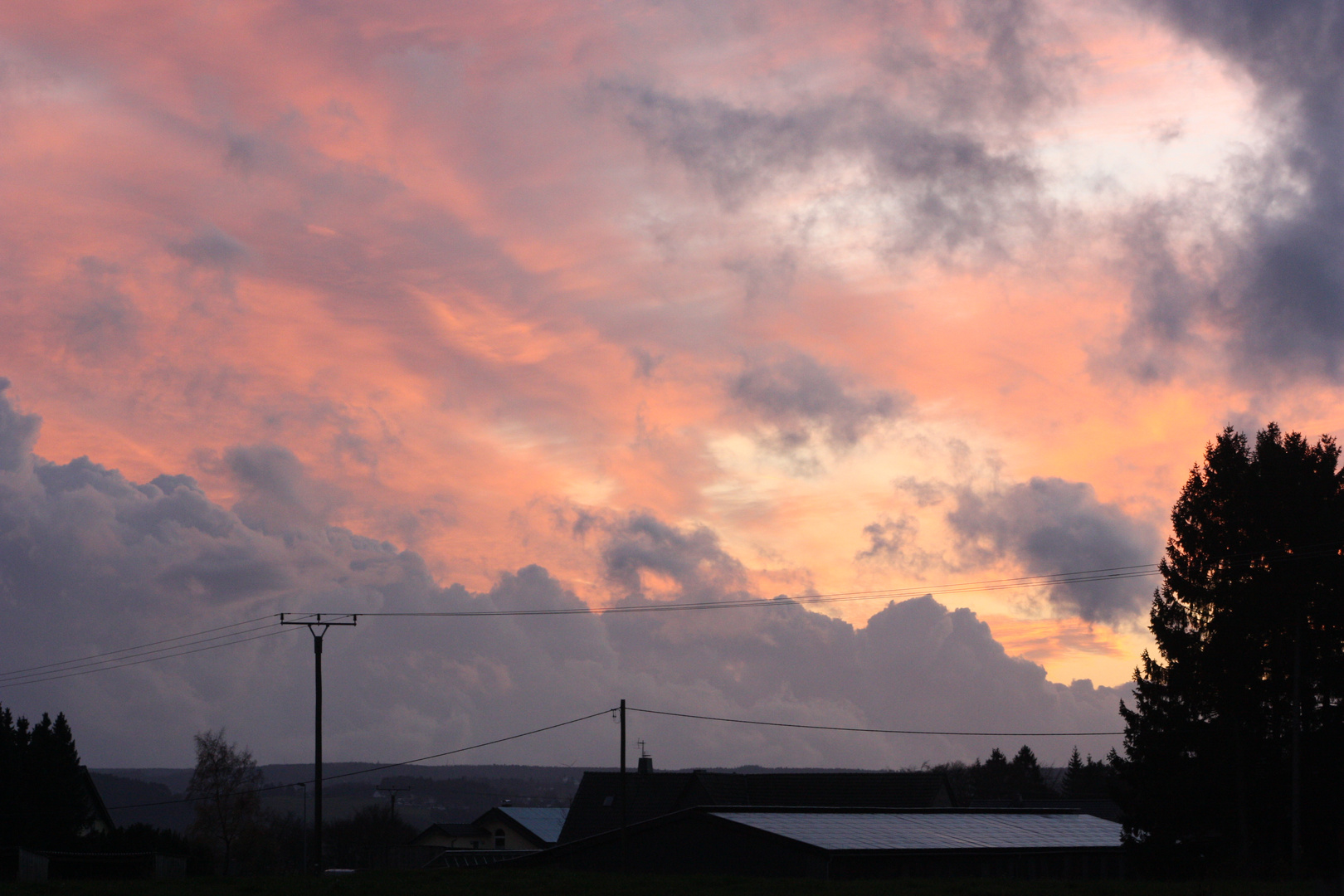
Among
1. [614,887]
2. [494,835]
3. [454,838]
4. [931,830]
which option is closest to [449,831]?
[454,838]

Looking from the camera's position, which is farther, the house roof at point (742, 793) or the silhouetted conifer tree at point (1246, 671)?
the house roof at point (742, 793)

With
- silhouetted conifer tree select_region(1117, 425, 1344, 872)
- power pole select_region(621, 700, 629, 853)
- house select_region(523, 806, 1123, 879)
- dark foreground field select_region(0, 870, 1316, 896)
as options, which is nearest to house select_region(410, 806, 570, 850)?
house select_region(523, 806, 1123, 879)

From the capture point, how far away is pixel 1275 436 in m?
49.8

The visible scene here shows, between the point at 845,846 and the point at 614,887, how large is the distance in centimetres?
2041

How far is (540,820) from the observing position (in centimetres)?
12369

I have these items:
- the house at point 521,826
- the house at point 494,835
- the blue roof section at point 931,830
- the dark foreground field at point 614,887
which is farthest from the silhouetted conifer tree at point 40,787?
the house at point 521,826

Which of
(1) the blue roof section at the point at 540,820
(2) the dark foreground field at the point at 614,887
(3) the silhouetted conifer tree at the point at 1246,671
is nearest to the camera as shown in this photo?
(2) the dark foreground field at the point at 614,887

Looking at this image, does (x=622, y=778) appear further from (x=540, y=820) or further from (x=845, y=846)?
(x=540, y=820)

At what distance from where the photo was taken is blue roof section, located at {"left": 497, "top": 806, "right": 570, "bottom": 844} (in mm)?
120312

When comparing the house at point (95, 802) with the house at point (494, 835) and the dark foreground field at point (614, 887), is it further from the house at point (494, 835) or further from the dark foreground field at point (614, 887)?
the dark foreground field at point (614, 887)

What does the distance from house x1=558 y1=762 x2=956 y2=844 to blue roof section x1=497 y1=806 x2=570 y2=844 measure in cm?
2246

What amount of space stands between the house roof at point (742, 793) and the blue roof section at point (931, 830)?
14.6m

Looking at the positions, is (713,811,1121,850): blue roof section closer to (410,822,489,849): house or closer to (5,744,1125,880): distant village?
(5,744,1125,880): distant village

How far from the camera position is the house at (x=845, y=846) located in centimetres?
5875
